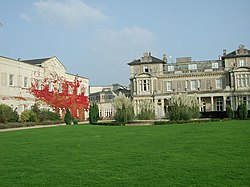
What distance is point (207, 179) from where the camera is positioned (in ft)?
19.4

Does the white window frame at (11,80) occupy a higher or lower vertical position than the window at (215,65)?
lower

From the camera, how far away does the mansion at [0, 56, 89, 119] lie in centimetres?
3444

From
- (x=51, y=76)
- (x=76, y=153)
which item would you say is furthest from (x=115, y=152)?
(x=51, y=76)

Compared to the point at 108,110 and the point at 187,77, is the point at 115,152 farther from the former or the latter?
the point at 108,110

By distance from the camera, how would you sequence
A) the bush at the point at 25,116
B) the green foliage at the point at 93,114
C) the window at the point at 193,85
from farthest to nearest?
the window at the point at 193,85 < the bush at the point at 25,116 < the green foliage at the point at 93,114

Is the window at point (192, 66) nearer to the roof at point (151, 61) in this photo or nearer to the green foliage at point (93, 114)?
the roof at point (151, 61)

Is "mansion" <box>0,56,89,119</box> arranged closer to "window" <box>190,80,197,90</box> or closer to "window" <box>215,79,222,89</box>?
"window" <box>190,80,197,90</box>

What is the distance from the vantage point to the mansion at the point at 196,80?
47594 mm

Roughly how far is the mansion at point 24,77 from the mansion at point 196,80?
12.5m

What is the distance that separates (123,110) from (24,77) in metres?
16.0

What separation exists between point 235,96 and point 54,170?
44029 millimetres

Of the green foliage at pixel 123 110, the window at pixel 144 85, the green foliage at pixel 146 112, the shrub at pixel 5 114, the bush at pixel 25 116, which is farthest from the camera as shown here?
the window at pixel 144 85

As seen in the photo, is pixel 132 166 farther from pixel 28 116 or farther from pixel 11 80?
pixel 11 80

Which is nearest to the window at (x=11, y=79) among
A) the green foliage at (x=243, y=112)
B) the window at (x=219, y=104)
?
the green foliage at (x=243, y=112)
